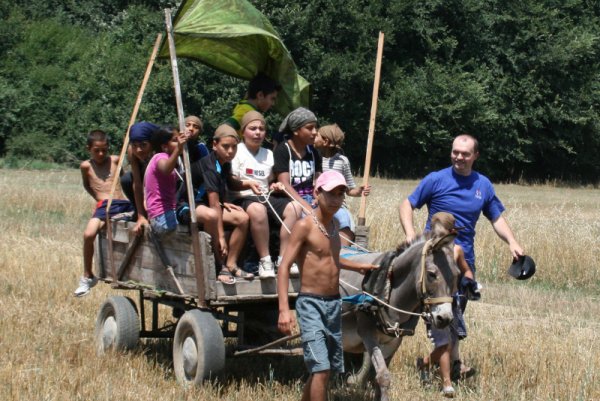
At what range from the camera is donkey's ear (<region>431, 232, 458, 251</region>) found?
7.11 metres

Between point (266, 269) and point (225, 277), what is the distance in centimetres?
34

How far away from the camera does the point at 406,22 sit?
4241 centimetres

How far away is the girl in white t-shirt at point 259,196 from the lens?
26.9 ft

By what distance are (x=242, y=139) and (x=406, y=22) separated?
3461cm

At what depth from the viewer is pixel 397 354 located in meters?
9.62

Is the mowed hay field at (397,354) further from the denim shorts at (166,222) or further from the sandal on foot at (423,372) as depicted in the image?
the denim shorts at (166,222)

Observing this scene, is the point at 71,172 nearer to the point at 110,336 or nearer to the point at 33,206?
the point at 33,206

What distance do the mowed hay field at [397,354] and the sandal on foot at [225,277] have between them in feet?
2.59

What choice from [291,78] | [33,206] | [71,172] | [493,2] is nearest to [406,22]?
[493,2]

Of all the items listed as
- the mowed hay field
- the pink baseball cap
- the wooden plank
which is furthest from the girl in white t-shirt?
the pink baseball cap

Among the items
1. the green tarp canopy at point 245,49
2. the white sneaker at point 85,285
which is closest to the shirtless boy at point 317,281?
the green tarp canopy at point 245,49

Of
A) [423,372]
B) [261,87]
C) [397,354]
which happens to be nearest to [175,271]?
[261,87]

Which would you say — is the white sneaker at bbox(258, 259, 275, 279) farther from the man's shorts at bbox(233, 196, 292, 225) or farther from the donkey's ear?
the donkey's ear

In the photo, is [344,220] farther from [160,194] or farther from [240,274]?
[160,194]
